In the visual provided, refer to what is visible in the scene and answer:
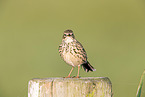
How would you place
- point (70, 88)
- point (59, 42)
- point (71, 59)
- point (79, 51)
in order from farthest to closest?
point (59, 42), point (79, 51), point (71, 59), point (70, 88)

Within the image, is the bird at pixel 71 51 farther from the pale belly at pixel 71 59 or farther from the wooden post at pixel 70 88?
the wooden post at pixel 70 88

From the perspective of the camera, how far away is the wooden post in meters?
3.09

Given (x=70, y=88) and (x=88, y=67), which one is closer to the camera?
(x=70, y=88)

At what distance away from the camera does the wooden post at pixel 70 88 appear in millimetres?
3094

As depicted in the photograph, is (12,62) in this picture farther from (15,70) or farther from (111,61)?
(111,61)

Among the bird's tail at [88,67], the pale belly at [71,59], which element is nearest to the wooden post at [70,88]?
Answer: the pale belly at [71,59]

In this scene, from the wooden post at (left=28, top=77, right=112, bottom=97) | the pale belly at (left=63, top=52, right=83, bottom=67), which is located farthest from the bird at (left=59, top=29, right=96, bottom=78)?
the wooden post at (left=28, top=77, right=112, bottom=97)

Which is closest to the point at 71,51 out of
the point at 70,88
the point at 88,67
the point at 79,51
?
the point at 79,51

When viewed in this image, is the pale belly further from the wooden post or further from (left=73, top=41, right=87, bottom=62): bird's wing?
the wooden post

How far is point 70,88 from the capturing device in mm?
3092

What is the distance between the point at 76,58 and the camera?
4738 millimetres

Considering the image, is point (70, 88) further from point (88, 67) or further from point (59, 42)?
point (59, 42)

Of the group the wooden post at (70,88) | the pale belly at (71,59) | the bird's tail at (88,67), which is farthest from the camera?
the bird's tail at (88,67)

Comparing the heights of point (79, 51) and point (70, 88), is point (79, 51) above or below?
above
